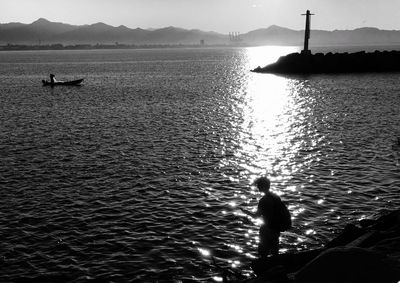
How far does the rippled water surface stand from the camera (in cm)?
1617

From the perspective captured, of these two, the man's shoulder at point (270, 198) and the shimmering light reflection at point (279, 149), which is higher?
the man's shoulder at point (270, 198)

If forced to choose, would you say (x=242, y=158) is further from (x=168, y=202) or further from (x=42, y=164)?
(x=42, y=164)

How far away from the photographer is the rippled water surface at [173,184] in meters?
16.2

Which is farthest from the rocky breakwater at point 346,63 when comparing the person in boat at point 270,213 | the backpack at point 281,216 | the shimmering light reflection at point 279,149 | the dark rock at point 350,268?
the dark rock at point 350,268

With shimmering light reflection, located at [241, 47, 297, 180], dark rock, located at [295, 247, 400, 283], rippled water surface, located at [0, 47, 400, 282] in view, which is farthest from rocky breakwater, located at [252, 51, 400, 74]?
dark rock, located at [295, 247, 400, 283]

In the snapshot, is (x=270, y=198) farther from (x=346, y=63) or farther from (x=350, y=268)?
(x=346, y=63)

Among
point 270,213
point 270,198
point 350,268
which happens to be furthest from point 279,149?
point 350,268

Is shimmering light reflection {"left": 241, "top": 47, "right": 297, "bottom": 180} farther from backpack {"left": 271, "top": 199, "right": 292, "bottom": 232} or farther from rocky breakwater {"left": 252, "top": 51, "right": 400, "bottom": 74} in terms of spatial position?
rocky breakwater {"left": 252, "top": 51, "right": 400, "bottom": 74}

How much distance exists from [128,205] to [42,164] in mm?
10995

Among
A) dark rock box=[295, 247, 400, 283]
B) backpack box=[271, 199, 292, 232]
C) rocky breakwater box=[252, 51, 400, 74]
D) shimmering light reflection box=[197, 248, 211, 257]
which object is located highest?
rocky breakwater box=[252, 51, 400, 74]

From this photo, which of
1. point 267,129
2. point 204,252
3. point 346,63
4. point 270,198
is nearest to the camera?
point 270,198

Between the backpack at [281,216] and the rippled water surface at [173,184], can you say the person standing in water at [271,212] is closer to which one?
the backpack at [281,216]

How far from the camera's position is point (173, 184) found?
24.7 meters

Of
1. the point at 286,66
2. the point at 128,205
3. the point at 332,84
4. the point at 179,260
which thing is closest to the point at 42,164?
the point at 128,205
